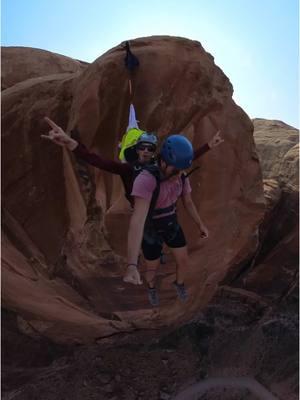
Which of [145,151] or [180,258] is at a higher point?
[145,151]

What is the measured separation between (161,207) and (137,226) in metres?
0.40

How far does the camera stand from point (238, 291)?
332 inches

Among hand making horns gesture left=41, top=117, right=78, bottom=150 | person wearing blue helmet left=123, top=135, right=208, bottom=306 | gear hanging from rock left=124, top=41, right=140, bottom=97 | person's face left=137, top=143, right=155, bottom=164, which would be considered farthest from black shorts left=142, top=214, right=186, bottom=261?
gear hanging from rock left=124, top=41, right=140, bottom=97

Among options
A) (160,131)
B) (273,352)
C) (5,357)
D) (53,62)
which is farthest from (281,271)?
(53,62)

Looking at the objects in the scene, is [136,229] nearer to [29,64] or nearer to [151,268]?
[151,268]

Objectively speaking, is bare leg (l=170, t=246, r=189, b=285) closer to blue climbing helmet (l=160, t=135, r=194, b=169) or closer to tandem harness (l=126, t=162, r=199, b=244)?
tandem harness (l=126, t=162, r=199, b=244)

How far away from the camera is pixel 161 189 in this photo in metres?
4.00

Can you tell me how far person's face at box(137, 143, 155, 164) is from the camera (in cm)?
395

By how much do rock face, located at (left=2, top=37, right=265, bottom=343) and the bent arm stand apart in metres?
1.64

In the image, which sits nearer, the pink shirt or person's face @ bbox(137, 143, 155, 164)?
the pink shirt

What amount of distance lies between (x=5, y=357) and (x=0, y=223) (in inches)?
111

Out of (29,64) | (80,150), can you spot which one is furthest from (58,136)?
(29,64)

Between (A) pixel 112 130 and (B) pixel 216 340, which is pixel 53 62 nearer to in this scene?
(A) pixel 112 130

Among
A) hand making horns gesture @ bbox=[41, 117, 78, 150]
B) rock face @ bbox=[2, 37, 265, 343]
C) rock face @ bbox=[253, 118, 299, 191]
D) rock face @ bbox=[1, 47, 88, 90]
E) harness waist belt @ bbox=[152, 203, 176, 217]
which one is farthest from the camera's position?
rock face @ bbox=[253, 118, 299, 191]
